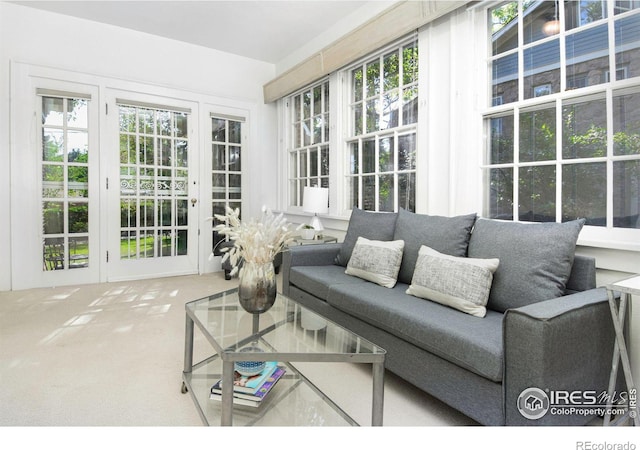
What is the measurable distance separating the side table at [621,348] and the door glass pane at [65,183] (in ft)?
15.0

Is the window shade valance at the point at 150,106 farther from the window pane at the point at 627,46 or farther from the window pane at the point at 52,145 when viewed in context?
the window pane at the point at 627,46

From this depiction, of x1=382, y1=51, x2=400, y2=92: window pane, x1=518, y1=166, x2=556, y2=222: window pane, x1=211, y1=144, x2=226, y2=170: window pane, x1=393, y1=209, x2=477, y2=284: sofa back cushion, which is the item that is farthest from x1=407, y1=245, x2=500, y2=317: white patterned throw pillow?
x1=211, y1=144, x2=226, y2=170: window pane

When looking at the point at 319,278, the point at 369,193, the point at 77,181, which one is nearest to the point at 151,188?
the point at 77,181

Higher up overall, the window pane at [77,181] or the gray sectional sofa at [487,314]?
the window pane at [77,181]

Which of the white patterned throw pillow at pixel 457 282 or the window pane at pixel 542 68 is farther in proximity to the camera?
the window pane at pixel 542 68

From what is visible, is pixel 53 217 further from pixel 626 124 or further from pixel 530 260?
pixel 626 124

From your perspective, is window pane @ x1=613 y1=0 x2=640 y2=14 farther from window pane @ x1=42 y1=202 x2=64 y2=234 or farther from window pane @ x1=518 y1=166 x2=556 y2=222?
window pane @ x1=42 y1=202 x2=64 y2=234

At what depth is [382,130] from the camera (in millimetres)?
3342

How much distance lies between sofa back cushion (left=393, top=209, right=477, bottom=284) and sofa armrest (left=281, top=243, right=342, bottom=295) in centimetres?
64

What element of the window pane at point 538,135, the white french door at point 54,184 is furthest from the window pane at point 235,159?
the window pane at point 538,135

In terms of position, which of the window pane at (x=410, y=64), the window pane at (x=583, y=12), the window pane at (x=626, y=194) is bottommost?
the window pane at (x=626, y=194)

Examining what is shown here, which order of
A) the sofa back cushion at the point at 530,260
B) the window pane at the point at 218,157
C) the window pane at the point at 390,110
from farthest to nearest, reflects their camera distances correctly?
the window pane at the point at 218,157, the window pane at the point at 390,110, the sofa back cushion at the point at 530,260

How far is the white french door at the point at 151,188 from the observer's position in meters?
4.18

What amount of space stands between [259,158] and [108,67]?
80.1 inches
